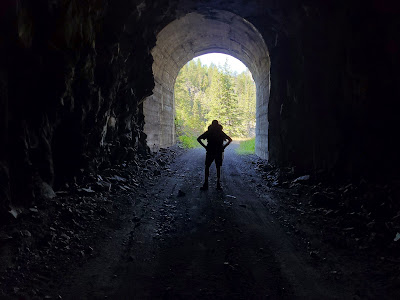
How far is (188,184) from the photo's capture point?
343 inches

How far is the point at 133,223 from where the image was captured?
529cm

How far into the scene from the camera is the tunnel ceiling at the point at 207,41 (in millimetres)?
13219

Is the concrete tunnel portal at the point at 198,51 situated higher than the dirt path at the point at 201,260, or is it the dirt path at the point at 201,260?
the concrete tunnel portal at the point at 198,51

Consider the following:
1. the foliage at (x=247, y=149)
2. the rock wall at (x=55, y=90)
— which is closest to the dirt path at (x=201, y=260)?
the rock wall at (x=55, y=90)

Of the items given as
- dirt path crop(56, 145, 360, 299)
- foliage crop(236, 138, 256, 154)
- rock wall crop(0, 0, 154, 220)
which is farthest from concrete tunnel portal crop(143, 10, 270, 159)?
dirt path crop(56, 145, 360, 299)

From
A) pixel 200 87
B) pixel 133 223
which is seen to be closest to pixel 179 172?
pixel 133 223

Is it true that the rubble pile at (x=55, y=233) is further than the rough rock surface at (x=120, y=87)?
No

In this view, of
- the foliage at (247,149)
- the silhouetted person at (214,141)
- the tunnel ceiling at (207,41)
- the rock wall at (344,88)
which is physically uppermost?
the tunnel ceiling at (207,41)

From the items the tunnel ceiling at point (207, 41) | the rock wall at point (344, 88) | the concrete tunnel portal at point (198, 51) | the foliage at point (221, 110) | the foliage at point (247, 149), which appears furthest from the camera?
the foliage at point (221, 110)

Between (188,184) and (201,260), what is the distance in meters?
4.94

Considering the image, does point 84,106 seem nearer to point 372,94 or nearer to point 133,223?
point 133,223

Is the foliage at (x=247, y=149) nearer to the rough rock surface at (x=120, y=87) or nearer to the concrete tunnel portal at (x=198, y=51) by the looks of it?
the concrete tunnel portal at (x=198, y=51)

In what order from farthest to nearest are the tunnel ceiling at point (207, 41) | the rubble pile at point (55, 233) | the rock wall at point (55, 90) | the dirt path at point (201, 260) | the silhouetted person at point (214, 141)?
the tunnel ceiling at point (207, 41) → the silhouetted person at point (214, 141) → the rock wall at point (55, 90) → the rubble pile at point (55, 233) → the dirt path at point (201, 260)

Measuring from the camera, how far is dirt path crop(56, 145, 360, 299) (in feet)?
10.2
